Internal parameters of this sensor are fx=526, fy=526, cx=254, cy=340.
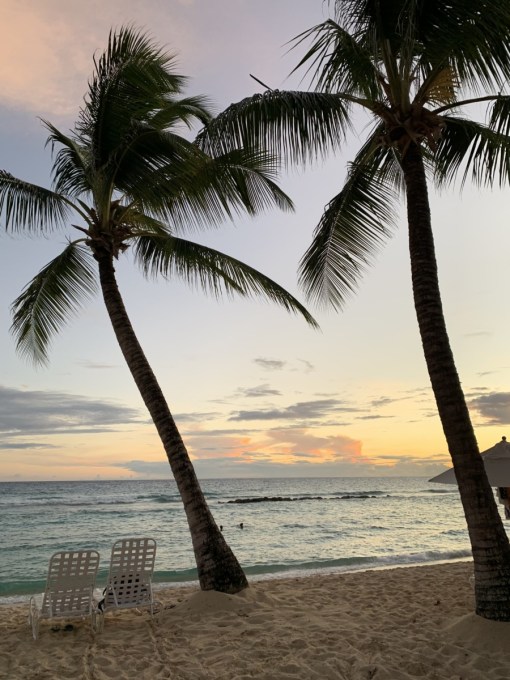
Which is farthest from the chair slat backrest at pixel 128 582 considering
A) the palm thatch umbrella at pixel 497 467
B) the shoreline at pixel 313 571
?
the shoreline at pixel 313 571

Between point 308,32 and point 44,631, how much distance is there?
7587 mm

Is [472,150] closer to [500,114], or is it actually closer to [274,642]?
[500,114]

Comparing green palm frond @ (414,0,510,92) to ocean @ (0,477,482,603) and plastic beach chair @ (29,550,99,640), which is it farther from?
ocean @ (0,477,482,603)

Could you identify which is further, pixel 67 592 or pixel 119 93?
pixel 119 93

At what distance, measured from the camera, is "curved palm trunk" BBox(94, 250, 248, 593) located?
22.8 ft

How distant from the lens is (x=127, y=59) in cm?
819

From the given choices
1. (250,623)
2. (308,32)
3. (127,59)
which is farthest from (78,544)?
(308,32)

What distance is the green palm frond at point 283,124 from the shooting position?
6.09 metres

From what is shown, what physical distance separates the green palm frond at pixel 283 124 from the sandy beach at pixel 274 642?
5.30 meters

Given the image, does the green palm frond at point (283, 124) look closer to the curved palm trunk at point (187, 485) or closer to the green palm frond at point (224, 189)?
the green palm frond at point (224, 189)

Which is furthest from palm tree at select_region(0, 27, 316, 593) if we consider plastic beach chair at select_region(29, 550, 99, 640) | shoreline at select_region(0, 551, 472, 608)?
shoreline at select_region(0, 551, 472, 608)

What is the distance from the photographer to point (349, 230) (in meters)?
8.30

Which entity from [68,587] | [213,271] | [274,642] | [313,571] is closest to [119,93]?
[213,271]

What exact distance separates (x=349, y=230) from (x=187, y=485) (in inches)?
180
